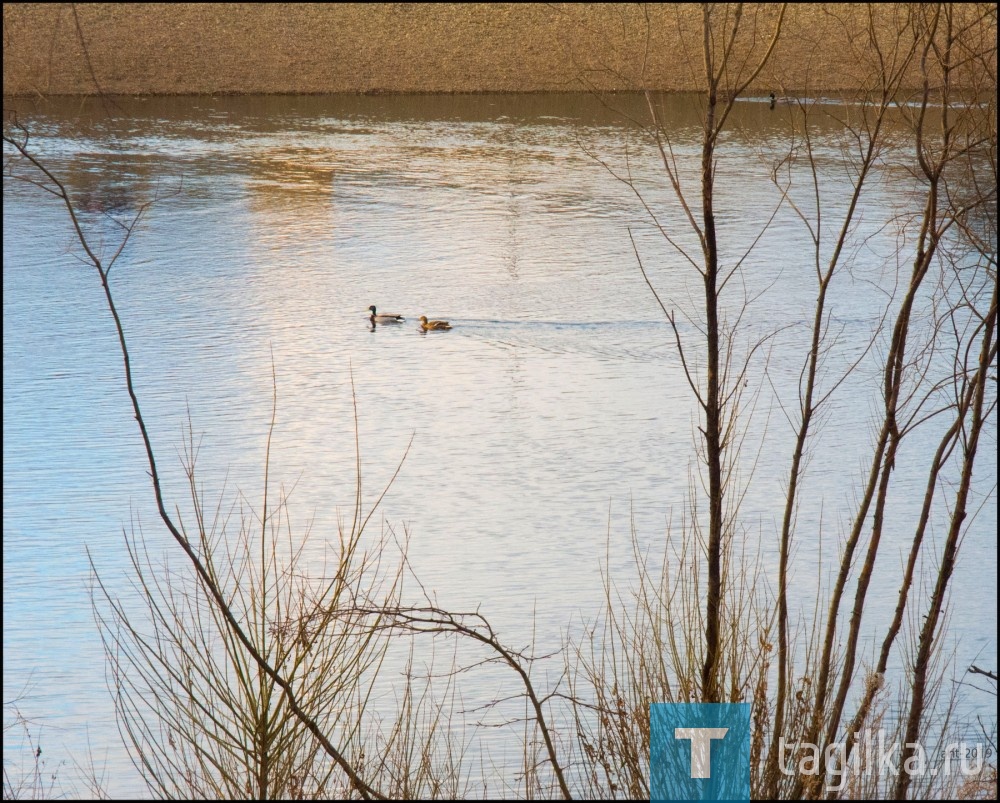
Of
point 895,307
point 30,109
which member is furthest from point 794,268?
point 30,109

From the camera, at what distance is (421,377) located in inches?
282

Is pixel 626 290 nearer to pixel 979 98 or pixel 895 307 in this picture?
pixel 895 307

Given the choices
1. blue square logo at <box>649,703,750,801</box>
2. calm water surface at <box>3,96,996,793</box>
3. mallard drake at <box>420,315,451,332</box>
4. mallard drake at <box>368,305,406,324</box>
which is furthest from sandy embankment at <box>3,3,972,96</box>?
blue square logo at <box>649,703,750,801</box>

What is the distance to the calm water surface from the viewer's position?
4.83 m

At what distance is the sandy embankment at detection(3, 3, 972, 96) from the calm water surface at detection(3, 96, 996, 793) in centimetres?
547

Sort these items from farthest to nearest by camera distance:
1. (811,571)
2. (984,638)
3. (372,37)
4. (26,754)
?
(372,37), (811,571), (984,638), (26,754)

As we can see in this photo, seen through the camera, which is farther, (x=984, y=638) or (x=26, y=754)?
(x=984, y=638)

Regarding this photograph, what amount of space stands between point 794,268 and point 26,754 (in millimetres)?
7147

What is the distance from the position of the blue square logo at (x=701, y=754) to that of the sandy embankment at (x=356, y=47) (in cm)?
1626

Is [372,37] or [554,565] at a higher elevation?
[372,37]

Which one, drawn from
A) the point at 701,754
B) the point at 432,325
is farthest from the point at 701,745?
the point at 432,325

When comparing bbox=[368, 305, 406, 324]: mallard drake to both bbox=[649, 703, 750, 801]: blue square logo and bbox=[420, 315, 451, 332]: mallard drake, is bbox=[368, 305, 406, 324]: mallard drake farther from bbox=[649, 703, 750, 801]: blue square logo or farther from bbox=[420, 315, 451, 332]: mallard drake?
bbox=[649, 703, 750, 801]: blue square logo

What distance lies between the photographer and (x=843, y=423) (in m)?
6.41

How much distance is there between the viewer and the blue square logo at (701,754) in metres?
2.30
